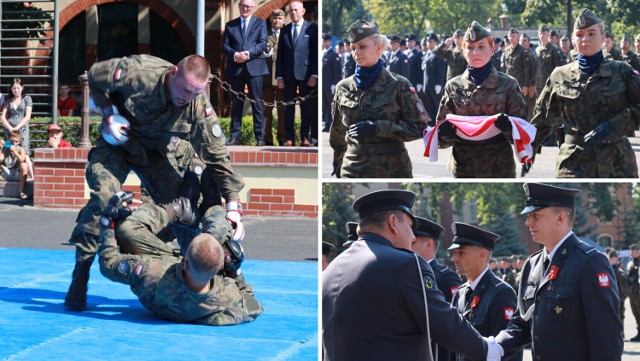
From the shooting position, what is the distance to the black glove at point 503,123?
290 inches

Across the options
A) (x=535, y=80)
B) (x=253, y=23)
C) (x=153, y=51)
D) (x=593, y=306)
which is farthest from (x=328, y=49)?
(x=593, y=306)

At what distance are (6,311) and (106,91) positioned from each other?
1715 millimetres

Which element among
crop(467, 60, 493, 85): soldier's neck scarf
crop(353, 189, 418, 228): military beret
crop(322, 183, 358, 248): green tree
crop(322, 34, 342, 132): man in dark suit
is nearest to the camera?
crop(353, 189, 418, 228): military beret

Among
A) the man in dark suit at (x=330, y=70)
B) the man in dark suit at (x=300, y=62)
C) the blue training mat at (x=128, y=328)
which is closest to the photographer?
the blue training mat at (x=128, y=328)

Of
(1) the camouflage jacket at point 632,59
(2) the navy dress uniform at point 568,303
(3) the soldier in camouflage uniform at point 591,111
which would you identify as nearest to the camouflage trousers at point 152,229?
(3) the soldier in camouflage uniform at point 591,111

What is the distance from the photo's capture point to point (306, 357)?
6582 millimetres

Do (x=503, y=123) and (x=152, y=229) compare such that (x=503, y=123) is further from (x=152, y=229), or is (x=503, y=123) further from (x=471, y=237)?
(x=152, y=229)

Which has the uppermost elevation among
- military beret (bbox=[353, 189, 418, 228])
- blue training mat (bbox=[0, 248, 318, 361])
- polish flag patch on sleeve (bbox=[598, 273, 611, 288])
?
military beret (bbox=[353, 189, 418, 228])

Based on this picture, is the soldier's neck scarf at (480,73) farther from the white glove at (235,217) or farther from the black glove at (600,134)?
the white glove at (235,217)

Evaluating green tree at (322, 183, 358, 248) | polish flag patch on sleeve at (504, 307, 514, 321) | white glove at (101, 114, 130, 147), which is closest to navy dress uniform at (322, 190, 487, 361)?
polish flag patch on sleeve at (504, 307, 514, 321)

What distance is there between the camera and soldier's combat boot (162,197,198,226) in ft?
26.9

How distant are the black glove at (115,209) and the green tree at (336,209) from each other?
99.7 inches

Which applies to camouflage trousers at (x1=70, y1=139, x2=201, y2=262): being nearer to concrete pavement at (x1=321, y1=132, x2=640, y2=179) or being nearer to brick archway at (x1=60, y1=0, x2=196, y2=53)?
concrete pavement at (x1=321, y1=132, x2=640, y2=179)

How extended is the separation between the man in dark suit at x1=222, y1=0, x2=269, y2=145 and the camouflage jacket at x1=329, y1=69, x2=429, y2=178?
783 centimetres
